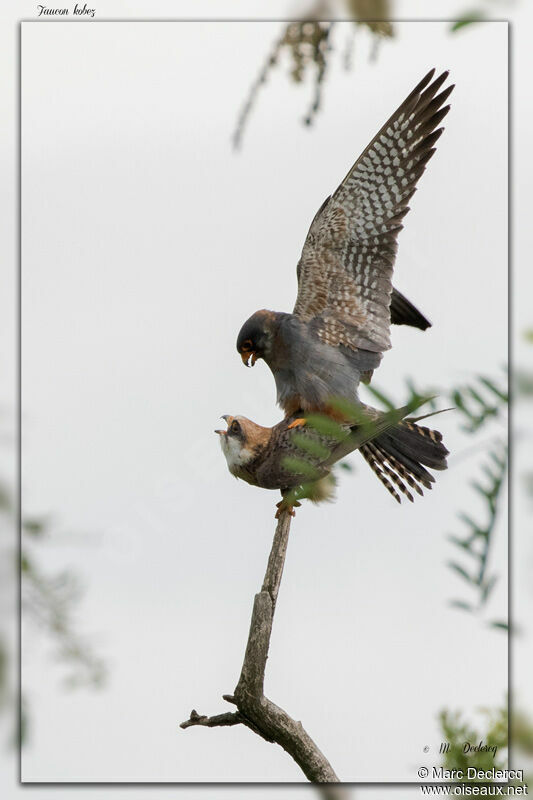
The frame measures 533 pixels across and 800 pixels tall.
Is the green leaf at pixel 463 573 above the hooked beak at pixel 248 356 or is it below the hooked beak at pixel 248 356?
below

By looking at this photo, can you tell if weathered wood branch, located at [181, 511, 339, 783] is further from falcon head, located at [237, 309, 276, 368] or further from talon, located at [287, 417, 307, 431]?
falcon head, located at [237, 309, 276, 368]

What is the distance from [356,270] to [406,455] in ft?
2.20

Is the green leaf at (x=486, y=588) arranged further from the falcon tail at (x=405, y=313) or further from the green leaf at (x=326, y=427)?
the falcon tail at (x=405, y=313)

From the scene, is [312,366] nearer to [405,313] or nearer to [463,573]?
[405,313]

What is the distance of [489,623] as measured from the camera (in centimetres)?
67

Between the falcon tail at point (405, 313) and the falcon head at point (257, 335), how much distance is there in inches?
21.7

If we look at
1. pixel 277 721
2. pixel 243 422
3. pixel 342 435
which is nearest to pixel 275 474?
pixel 243 422

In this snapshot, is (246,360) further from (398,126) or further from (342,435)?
(342,435)

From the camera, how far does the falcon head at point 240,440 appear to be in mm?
3215

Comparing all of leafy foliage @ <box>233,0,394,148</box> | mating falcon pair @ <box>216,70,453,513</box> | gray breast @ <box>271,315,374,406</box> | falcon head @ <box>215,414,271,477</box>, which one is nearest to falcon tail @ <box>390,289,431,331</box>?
mating falcon pair @ <box>216,70,453,513</box>

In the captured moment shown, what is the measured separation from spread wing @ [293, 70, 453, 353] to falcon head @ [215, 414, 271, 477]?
1.34 ft

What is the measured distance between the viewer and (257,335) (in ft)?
11.1

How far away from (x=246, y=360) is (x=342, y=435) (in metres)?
2.70

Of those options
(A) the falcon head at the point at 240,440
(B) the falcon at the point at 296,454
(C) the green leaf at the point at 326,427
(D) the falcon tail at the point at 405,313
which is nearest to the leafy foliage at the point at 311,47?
(C) the green leaf at the point at 326,427
